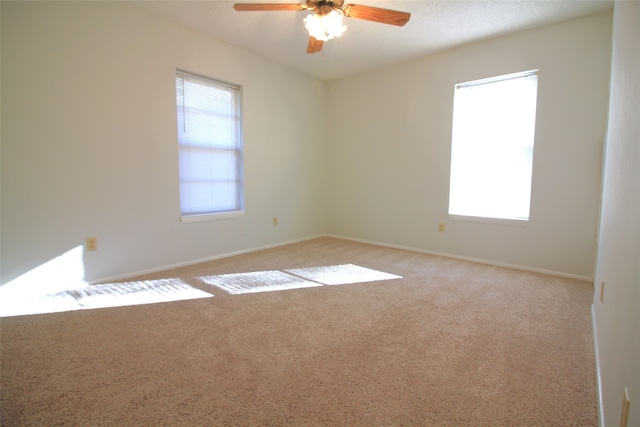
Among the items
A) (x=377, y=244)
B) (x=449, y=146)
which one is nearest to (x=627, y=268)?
(x=449, y=146)

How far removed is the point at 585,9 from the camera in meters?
2.78

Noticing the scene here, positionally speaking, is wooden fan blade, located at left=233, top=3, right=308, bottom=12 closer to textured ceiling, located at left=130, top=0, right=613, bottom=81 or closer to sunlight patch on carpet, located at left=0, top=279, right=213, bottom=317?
textured ceiling, located at left=130, top=0, right=613, bottom=81

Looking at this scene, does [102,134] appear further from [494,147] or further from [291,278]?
[494,147]

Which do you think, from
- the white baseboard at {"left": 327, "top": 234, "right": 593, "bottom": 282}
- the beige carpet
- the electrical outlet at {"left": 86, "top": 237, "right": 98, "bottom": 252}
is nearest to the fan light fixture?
the beige carpet

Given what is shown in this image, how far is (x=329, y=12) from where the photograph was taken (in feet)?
7.22

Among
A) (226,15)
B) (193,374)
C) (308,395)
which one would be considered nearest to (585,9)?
(226,15)

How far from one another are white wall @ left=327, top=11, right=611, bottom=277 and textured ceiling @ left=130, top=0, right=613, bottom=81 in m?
0.23

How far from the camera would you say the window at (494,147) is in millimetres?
3369

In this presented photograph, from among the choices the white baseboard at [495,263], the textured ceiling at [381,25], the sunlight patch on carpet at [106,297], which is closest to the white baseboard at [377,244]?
the white baseboard at [495,263]

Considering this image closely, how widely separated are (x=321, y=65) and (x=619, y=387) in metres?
4.25

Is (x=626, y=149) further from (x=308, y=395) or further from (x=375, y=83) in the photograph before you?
(x=375, y=83)

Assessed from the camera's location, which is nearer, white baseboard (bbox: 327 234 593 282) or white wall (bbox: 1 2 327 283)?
white wall (bbox: 1 2 327 283)

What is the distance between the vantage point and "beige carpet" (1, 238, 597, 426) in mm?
1309

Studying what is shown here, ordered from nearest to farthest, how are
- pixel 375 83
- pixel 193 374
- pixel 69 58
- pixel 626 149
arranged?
1. pixel 626 149
2. pixel 193 374
3. pixel 69 58
4. pixel 375 83
